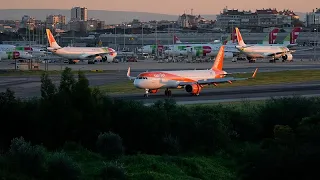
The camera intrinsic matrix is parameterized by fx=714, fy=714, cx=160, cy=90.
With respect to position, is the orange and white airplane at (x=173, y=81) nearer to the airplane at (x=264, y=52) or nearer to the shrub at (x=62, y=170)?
the shrub at (x=62, y=170)

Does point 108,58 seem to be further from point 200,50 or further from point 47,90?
point 47,90

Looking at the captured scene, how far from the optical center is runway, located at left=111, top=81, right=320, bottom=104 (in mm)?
46500

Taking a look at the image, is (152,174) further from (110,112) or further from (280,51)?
(280,51)

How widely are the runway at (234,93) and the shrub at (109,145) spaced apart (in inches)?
727

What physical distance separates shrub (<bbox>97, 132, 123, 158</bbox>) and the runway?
60.6ft

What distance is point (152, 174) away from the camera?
23.1 meters

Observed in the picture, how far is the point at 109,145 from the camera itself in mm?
25812

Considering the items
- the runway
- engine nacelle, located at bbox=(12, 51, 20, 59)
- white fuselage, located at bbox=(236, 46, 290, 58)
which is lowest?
the runway

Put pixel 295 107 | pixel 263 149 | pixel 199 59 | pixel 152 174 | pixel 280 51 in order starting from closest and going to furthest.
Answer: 1. pixel 263 149
2. pixel 152 174
3. pixel 295 107
4. pixel 280 51
5. pixel 199 59

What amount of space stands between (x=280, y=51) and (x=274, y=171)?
9438cm

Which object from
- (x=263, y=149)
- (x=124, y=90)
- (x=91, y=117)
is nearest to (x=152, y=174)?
(x=263, y=149)

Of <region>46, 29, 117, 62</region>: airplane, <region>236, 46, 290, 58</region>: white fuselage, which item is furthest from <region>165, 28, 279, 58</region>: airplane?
<region>46, 29, 117, 62</region>: airplane

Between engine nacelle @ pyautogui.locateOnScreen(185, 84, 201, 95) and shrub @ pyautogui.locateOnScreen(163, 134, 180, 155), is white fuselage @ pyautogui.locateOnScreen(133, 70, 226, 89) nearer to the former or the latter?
engine nacelle @ pyautogui.locateOnScreen(185, 84, 201, 95)

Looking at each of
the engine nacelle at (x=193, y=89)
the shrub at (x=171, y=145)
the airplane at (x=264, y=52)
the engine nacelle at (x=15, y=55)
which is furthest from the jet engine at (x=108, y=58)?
the shrub at (x=171, y=145)
